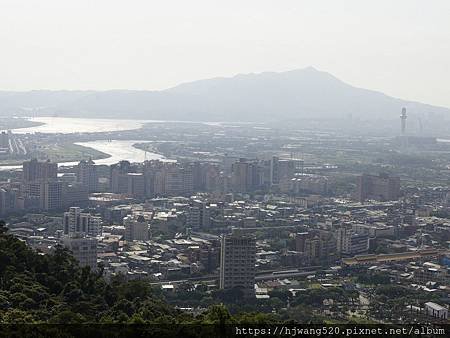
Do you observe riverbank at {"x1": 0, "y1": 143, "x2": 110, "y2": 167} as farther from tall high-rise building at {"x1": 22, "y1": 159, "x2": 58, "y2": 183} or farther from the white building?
the white building

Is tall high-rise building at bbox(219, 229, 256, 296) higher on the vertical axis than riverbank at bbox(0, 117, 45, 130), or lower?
lower

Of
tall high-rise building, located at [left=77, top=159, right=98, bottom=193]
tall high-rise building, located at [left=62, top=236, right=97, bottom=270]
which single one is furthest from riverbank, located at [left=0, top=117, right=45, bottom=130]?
tall high-rise building, located at [left=62, top=236, right=97, bottom=270]

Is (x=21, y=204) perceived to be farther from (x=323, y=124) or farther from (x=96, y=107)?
(x=96, y=107)

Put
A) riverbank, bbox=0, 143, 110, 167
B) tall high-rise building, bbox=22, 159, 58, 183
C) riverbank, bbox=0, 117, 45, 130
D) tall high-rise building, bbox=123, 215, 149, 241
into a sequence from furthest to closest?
riverbank, bbox=0, 117, 45, 130 → riverbank, bbox=0, 143, 110, 167 → tall high-rise building, bbox=22, 159, 58, 183 → tall high-rise building, bbox=123, 215, 149, 241

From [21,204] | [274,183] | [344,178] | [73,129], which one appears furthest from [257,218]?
[73,129]

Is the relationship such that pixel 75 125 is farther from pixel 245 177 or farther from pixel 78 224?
pixel 78 224

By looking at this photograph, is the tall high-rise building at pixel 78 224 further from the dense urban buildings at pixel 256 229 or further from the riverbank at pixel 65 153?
the riverbank at pixel 65 153

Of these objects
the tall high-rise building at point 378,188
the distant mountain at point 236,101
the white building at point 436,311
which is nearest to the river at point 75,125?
the distant mountain at point 236,101
